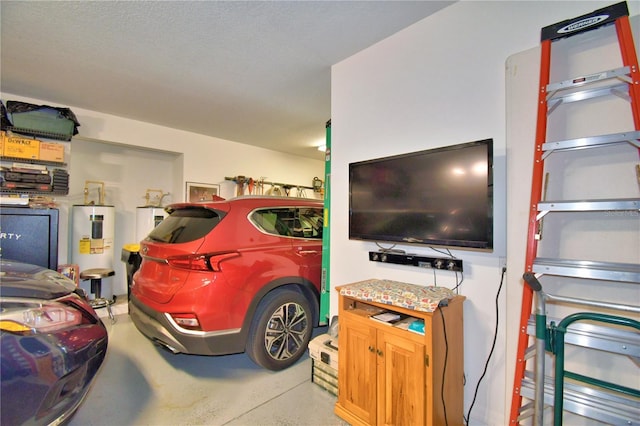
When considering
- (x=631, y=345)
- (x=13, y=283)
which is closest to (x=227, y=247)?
(x=13, y=283)

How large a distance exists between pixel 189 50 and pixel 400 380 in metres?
3.02

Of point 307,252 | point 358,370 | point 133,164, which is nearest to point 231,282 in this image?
point 307,252

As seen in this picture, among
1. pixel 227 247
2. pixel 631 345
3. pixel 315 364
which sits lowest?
pixel 315 364

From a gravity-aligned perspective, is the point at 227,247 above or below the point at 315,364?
above

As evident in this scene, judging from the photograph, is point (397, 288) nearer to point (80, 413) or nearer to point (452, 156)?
point (452, 156)

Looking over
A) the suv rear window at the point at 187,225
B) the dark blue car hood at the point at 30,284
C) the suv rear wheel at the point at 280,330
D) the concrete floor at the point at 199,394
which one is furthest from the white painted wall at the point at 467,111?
the dark blue car hood at the point at 30,284

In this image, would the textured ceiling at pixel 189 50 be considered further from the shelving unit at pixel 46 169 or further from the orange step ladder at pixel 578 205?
the orange step ladder at pixel 578 205

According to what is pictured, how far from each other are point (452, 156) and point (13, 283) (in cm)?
262

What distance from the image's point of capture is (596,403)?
3.68 ft

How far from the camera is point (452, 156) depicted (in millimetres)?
1700

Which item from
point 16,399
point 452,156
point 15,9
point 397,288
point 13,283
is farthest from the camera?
point 15,9

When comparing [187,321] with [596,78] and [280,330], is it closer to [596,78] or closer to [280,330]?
[280,330]

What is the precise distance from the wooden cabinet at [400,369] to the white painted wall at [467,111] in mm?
156

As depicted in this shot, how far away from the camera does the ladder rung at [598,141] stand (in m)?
1.11
